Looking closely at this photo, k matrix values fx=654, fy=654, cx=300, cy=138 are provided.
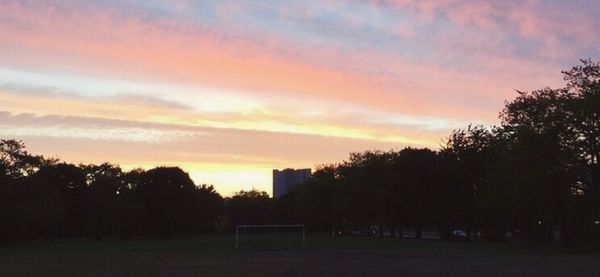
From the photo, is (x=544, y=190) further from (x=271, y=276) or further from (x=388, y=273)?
(x=271, y=276)

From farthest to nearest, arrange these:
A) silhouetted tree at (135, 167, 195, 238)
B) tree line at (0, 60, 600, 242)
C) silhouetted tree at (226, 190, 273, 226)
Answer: silhouetted tree at (226, 190, 273, 226) < silhouetted tree at (135, 167, 195, 238) < tree line at (0, 60, 600, 242)

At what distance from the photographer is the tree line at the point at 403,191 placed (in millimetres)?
48375

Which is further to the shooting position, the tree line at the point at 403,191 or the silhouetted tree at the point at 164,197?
the silhouetted tree at the point at 164,197

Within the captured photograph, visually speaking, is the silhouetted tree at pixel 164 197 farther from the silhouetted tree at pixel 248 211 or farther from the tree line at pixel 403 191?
the silhouetted tree at pixel 248 211

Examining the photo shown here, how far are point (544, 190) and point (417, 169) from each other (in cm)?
3336

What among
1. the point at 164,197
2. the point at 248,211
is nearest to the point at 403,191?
the point at 164,197

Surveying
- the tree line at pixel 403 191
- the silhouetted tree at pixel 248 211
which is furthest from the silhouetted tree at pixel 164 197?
the silhouetted tree at pixel 248 211

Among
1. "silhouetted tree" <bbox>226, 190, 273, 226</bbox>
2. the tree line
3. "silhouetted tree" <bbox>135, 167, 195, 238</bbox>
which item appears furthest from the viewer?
"silhouetted tree" <bbox>226, 190, 273, 226</bbox>

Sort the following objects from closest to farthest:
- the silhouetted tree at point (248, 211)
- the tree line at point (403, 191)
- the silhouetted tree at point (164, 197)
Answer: the tree line at point (403, 191) → the silhouetted tree at point (164, 197) → the silhouetted tree at point (248, 211)

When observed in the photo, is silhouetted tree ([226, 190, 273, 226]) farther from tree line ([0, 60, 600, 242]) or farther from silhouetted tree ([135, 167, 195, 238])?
silhouetted tree ([135, 167, 195, 238])

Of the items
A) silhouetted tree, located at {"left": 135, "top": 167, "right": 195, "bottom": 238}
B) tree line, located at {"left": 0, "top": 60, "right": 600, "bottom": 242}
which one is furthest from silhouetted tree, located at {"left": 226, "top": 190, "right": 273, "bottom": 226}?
silhouetted tree, located at {"left": 135, "top": 167, "right": 195, "bottom": 238}

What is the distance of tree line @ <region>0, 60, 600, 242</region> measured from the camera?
48.4 metres

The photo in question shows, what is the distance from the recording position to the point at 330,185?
11081 cm

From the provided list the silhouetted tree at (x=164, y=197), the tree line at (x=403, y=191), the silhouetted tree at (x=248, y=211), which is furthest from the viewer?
the silhouetted tree at (x=248, y=211)
